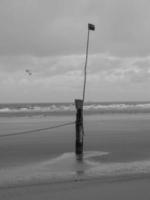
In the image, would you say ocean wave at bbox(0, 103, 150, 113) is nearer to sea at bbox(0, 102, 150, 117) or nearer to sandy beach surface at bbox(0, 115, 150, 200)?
sea at bbox(0, 102, 150, 117)

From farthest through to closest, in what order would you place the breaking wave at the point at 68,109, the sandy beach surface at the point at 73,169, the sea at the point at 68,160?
the breaking wave at the point at 68,109, the sea at the point at 68,160, the sandy beach surface at the point at 73,169

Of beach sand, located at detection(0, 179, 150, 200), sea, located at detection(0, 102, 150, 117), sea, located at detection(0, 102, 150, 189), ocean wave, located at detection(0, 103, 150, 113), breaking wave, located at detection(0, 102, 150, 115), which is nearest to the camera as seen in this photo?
beach sand, located at detection(0, 179, 150, 200)

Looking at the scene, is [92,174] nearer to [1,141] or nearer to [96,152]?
[96,152]

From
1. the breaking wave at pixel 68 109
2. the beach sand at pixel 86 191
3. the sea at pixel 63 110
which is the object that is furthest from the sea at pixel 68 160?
the breaking wave at pixel 68 109

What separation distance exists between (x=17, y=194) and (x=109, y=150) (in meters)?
7.11

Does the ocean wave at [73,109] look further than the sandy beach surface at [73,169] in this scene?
Yes

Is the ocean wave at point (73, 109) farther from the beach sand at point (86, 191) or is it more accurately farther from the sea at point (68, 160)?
the beach sand at point (86, 191)

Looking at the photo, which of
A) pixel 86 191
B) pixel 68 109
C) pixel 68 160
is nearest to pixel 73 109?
pixel 68 109

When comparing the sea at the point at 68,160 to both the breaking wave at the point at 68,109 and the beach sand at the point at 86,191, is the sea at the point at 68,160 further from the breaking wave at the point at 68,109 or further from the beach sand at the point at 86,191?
the breaking wave at the point at 68,109

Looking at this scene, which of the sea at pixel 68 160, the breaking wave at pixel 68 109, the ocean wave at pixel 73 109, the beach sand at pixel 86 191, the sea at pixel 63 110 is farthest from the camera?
the ocean wave at pixel 73 109

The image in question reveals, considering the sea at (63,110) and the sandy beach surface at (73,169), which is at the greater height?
the sea at (63,110)

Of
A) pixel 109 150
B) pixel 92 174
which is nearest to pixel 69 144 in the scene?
pixel 109 150

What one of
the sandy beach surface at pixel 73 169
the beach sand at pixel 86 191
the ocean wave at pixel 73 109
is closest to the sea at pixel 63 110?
the ocean wave at pixel 73 109

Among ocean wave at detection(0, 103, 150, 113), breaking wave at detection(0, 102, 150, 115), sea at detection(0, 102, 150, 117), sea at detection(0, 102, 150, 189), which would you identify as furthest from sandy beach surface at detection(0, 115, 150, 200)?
ocean wave at detection(0, 103, 150, 113)
